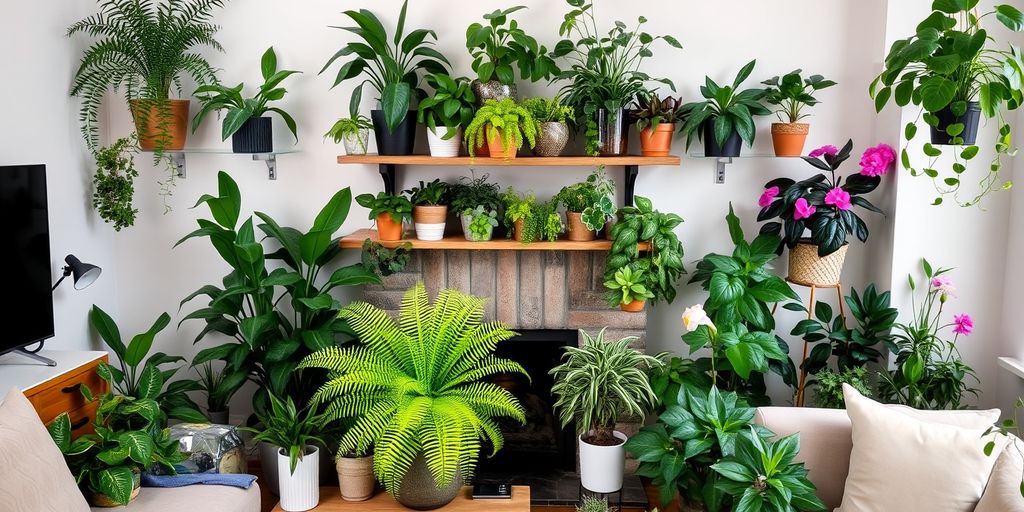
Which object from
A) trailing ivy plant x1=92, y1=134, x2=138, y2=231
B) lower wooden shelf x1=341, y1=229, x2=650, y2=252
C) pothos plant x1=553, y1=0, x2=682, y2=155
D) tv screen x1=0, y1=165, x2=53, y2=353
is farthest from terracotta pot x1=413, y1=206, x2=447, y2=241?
tv screen x1=0, y1=165, x2=53, y2=353

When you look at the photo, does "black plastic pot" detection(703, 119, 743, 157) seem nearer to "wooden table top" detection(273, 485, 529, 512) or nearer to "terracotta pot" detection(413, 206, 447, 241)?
"terracotta pot" detection(413, 206, 447, 241)

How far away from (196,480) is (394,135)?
1.48m

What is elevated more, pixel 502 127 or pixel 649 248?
pixel 502 127

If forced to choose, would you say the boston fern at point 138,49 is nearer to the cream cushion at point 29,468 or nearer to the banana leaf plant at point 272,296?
the banana leaf plant at point 272,296

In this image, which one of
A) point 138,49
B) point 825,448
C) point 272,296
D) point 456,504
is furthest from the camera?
point 272,296

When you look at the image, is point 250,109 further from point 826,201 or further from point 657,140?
point 826,201

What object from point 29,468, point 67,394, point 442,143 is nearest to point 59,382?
point 67,394

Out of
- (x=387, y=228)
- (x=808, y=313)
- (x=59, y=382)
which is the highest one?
(x=387, y=228)

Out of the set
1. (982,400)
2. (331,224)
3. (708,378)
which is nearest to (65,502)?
(331,224)

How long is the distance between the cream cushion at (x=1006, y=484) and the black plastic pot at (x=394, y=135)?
230 centimetres

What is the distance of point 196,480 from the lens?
2535 millimetres

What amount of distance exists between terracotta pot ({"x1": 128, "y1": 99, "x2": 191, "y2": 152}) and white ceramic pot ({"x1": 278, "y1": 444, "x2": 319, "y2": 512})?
1.42m

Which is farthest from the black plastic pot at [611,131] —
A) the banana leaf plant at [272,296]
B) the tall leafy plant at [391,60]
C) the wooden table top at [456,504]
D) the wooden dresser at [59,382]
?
the wooden dresser at [59,382]

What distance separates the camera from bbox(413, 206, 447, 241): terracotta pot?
3.20 metres
